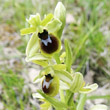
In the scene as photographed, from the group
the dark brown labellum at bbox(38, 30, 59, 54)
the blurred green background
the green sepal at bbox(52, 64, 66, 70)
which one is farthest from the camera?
the blurred green background

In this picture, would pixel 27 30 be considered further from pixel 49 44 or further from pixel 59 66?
pixel 59 66

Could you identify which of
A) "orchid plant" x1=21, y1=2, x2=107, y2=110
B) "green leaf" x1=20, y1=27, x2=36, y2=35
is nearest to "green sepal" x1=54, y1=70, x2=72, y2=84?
"orchid plant" x1=21, y1=2, x2=107, y2=110

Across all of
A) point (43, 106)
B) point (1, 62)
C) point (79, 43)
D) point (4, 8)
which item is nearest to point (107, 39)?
point (79, 43)

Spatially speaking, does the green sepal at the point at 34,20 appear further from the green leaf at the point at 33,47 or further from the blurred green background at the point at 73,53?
the blurred green background at the point at 73,53

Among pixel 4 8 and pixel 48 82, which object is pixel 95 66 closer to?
pixel 48 82

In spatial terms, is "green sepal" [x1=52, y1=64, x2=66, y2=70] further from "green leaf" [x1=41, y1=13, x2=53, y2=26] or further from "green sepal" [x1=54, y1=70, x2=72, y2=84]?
"green leaf" [x1=41, y1=13, x2=53, y2=26]

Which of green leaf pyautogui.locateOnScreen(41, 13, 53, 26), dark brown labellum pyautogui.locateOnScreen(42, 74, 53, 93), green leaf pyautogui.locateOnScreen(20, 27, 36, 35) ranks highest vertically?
green leaf pyautogui.locateOnScreen(41, 13, 53, 26)
